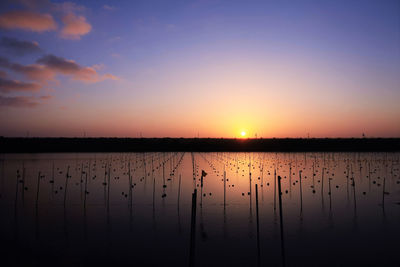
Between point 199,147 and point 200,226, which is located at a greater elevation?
point 199,147

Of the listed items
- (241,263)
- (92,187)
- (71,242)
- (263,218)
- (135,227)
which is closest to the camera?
(241,263)

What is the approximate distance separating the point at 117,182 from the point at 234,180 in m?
9.87

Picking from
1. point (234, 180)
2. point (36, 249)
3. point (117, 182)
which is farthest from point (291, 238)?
point (117, 182)

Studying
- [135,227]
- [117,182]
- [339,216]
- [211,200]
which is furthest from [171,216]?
[117,182]

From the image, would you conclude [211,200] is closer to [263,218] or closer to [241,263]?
[263,218]

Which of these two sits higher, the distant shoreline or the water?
the distant shoreline

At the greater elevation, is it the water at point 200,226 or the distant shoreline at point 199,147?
the distant shoreline at point 199,147

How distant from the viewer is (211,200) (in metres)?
19.3

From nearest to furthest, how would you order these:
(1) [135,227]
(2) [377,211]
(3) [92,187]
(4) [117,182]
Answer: (1) [135,227]
(2) [377,211]
(3) [92,187]
(4) [117,182]

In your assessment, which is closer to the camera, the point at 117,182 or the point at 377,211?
the point at 377,211

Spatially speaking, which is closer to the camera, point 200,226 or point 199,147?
point 200,226

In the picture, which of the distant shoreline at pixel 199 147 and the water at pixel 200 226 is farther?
the distant shoreline at pixel 199 147

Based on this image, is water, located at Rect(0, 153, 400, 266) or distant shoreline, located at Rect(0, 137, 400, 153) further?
distant shoreline, located at Rect(0, 137, 400, 153)

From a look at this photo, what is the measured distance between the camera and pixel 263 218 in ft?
50.5
